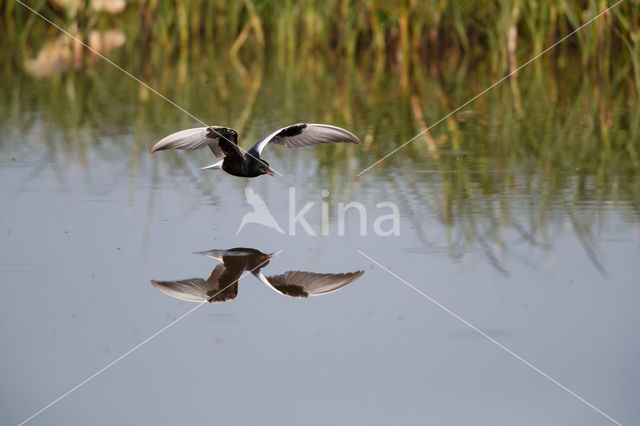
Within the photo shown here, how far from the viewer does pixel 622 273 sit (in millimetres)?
3242

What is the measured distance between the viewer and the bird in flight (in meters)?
3.78

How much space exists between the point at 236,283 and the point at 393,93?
403 centimetres

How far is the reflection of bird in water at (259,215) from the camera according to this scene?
3840 millimetres

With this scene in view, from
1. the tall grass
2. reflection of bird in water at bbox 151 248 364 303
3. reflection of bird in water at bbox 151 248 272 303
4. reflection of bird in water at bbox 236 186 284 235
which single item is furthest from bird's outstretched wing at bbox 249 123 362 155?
the tall grass

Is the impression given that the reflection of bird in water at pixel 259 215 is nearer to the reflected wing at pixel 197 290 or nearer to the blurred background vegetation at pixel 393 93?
the blurred background vegetation at pixel 393 93

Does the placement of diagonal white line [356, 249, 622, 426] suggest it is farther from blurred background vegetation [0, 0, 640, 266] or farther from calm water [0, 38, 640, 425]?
blurred background vegetation [0, 0, 640, 266]

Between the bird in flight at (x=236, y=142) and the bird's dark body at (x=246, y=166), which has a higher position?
the bird in flight at (x=236, y=142)

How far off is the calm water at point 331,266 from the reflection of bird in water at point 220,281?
4 cm

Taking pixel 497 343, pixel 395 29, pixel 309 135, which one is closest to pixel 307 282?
pixel 497 343

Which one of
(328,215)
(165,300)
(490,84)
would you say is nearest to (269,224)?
(328,215)

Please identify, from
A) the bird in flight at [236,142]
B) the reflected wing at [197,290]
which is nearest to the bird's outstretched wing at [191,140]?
the bird in flight at [236,142]

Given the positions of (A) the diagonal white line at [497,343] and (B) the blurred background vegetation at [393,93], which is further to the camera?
(B) the blurred background vegetation at [393,93]

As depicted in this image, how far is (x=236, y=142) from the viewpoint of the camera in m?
3.83

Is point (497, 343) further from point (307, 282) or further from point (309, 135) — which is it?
point (309, 135)
